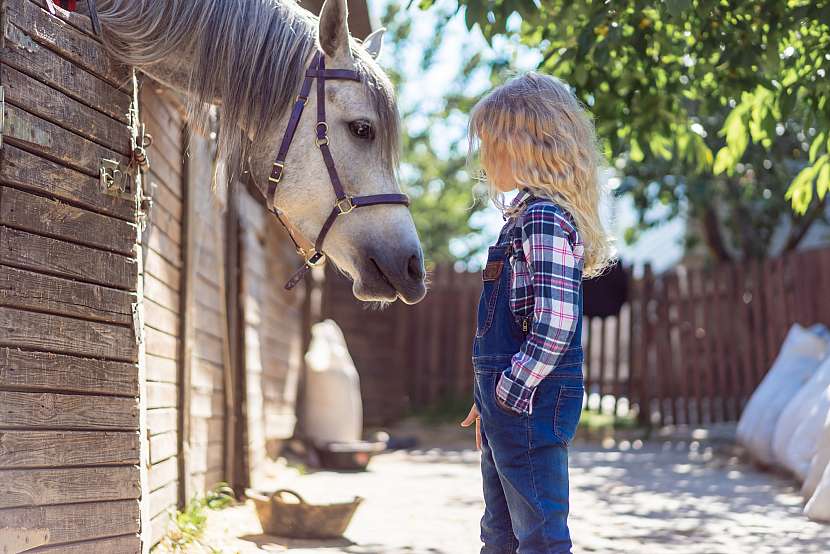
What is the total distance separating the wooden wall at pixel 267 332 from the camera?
5.82 meters

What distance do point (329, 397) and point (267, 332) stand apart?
1128mm

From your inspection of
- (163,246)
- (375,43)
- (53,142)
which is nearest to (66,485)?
(53,142)

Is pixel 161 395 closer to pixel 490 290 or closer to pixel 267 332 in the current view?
pixel 490 290

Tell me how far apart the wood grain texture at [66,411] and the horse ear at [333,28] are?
122 centimetres

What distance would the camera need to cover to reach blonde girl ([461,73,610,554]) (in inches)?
79.5

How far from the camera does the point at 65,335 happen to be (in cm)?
240

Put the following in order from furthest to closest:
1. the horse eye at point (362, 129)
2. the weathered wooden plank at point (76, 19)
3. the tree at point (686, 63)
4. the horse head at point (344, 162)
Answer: the tree at point (686, 63), the horse eye at point (362, 129), the horse head at point (344, 162), the weathered wooden plank at point (76, 19)

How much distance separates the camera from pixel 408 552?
3791mm

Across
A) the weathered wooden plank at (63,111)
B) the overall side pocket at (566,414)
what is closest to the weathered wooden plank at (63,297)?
the weathered wooden plank at (63,111)

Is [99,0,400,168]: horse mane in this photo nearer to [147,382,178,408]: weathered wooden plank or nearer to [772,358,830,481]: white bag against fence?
[147,382,178,408]: weathered wooden plank

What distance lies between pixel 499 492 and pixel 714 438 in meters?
7.50

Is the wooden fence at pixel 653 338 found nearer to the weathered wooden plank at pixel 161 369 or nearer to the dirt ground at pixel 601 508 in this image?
the dirt ground at pixel 601 508

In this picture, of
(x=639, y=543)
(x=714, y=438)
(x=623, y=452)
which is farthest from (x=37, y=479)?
(x=714, y=438)

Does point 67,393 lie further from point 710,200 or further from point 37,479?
point 710,200
